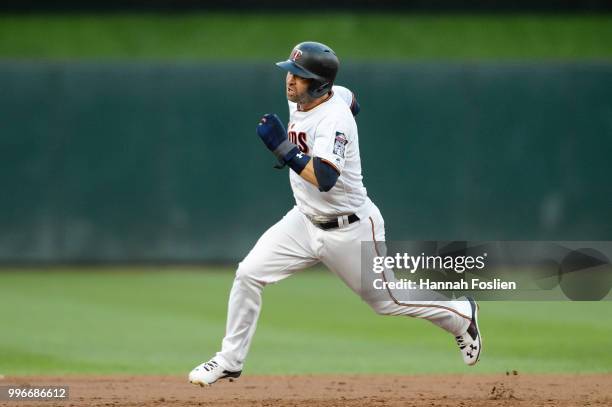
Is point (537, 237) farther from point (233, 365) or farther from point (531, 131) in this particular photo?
point (233, 365)

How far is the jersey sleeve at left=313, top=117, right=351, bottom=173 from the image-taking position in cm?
619

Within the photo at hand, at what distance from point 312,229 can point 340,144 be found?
661 millimetres

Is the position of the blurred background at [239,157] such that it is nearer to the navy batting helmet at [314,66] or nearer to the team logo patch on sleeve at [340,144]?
the navy batting helmet at [314,66]

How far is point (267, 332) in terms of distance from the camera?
990cm

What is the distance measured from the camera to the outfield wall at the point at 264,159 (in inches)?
547

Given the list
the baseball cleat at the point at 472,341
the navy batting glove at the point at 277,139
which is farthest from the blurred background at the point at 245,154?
the navy batting glove at the point at 277,139

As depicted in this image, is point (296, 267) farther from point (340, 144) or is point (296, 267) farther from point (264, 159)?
point (264, 159)

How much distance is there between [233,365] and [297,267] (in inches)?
29.1

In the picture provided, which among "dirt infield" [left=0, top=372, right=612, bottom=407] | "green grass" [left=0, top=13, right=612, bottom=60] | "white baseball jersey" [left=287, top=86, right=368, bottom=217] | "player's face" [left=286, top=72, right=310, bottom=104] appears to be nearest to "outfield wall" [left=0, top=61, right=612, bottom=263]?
"green grass" [left=0, top=13, right=612, bottom=60]

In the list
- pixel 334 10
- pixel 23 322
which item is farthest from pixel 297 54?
pixel 334 10

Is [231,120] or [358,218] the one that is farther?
[231,120]

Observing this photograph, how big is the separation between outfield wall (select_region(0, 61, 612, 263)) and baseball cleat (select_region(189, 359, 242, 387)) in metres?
7.52

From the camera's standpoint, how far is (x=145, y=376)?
25.4 feet

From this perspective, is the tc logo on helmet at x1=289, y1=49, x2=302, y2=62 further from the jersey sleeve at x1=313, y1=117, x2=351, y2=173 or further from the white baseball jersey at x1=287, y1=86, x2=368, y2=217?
the jersey sleeve at x1=313, y1=117, x2=351, y2=173
